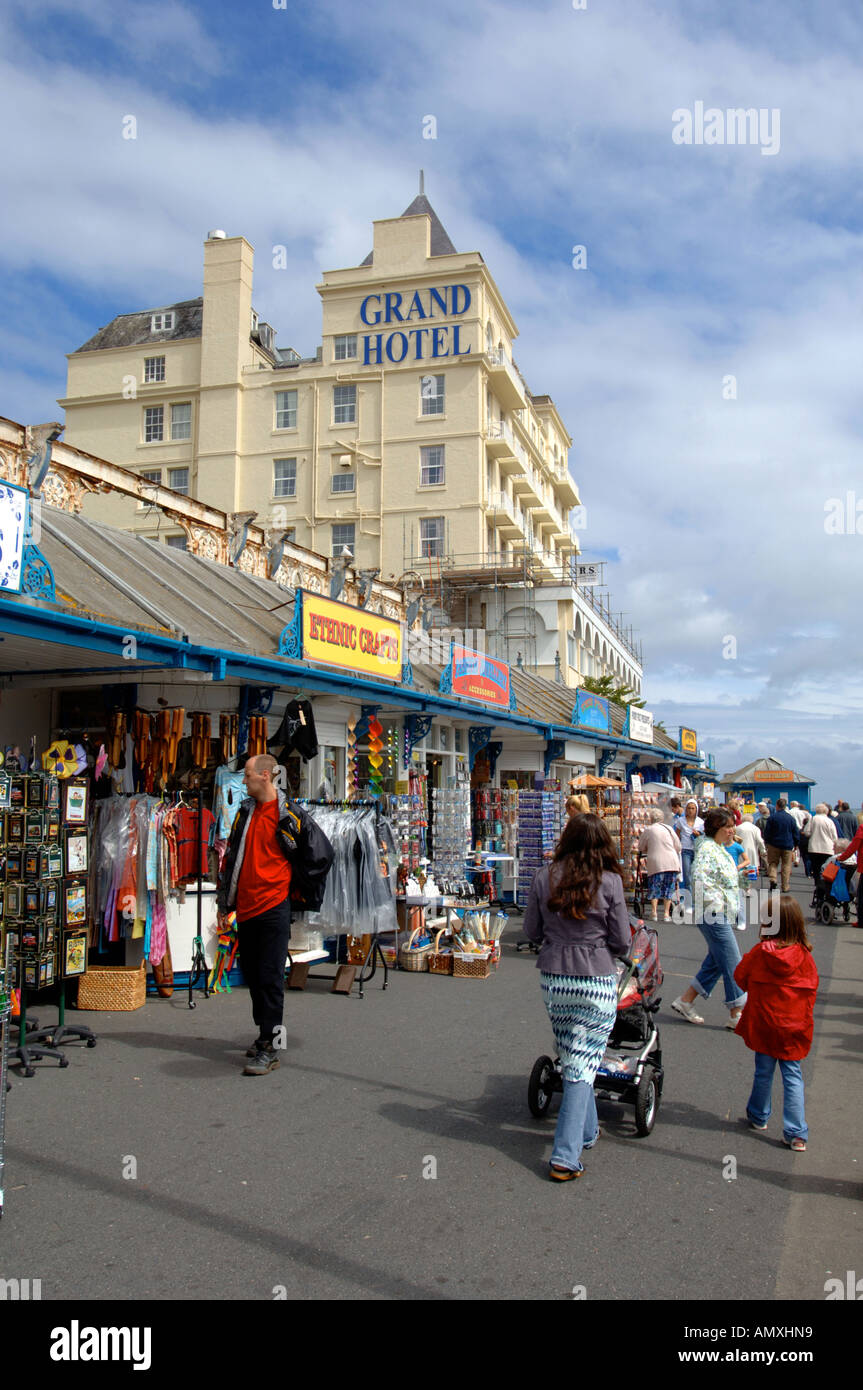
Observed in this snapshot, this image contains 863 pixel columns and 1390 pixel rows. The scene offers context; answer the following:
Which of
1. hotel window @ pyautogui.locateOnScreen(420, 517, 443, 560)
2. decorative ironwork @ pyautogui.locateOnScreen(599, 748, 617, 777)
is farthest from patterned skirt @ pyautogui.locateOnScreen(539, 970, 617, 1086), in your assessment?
hotel window @ pyautogui.locateOnScreen(420, 517, 443, 560)

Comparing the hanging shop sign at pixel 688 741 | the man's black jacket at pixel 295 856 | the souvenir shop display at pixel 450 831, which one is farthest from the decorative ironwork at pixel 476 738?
the hanging shop sign at pixel 688 741

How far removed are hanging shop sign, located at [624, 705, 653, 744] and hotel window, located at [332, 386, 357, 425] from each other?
1982 centimetres

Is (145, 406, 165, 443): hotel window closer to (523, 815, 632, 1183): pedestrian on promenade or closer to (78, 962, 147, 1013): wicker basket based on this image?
(78, 962, 147, 1013): wicker basket

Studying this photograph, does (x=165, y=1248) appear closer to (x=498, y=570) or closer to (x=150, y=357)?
(x=498, y=570)

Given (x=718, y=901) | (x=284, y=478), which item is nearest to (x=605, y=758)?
(x=718, y=901)

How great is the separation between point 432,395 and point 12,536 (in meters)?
34.1

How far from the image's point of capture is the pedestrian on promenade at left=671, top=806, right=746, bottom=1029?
7738 mm

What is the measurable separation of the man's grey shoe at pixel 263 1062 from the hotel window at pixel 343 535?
109 ft

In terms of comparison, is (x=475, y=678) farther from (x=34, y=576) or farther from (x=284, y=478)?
(x=284, y=478)

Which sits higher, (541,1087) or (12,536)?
(12,536)

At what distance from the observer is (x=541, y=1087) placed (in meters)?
5.67

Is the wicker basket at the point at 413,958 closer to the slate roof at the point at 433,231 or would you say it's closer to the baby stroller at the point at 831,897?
the baby stroller at the point at 831,897

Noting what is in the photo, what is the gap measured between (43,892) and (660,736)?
25.3m

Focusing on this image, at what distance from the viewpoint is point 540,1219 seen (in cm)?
429
